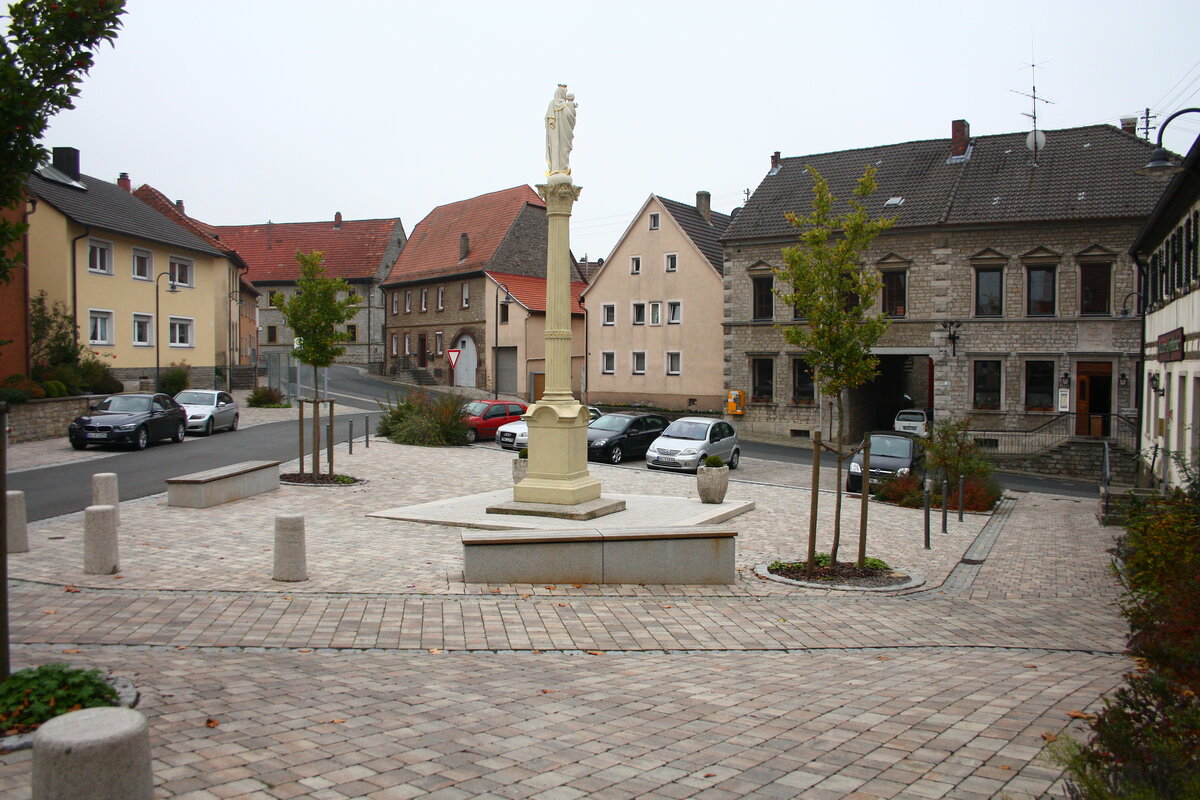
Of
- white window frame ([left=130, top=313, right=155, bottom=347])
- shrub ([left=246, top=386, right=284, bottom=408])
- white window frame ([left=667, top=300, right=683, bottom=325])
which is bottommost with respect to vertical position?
shrub ([left=246, top=386, right=284, bottom=408])

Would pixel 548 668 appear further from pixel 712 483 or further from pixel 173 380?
pixel 173 380

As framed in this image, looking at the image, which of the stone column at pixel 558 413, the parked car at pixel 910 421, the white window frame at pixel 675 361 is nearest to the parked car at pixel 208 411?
the stone column at pixel 558 413

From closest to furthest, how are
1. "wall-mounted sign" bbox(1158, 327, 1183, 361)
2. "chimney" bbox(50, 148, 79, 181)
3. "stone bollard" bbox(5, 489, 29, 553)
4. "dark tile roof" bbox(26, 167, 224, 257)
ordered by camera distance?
"stone bollard" bbox(5, 489, 29, 553)
"wall-mounted sign" bbox(1158, 327, 1183, 361)
"dark tile roof" bbox(26, 167, 224, 257)
"chimney" bbox(50, 148, 79, 181)

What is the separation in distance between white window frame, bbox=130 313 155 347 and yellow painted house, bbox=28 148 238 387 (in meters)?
0.04

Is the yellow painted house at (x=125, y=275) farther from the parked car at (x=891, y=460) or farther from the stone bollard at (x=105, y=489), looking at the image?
the parked car at (x=891, y=460)

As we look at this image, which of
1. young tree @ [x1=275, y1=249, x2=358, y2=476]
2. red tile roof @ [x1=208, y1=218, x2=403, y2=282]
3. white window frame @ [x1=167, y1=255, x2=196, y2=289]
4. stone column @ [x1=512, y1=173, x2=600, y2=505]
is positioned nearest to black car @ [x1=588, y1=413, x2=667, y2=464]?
young tree @ [x1=275, y1=249, x2=358, y2=476]

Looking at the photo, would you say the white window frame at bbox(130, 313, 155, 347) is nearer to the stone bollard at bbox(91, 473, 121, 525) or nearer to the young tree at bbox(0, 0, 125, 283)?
the stone bollard at bbox(91, 473, 121, 525)

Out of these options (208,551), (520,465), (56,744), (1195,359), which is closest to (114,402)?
(520,465)

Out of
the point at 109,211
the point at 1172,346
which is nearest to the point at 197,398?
the point at 109,211

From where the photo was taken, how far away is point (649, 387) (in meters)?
44.9

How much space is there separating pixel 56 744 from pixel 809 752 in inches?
144

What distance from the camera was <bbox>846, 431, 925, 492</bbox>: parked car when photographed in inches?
870

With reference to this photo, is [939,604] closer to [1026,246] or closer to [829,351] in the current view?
[829,351]

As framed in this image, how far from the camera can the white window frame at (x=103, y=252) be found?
1335 inches
